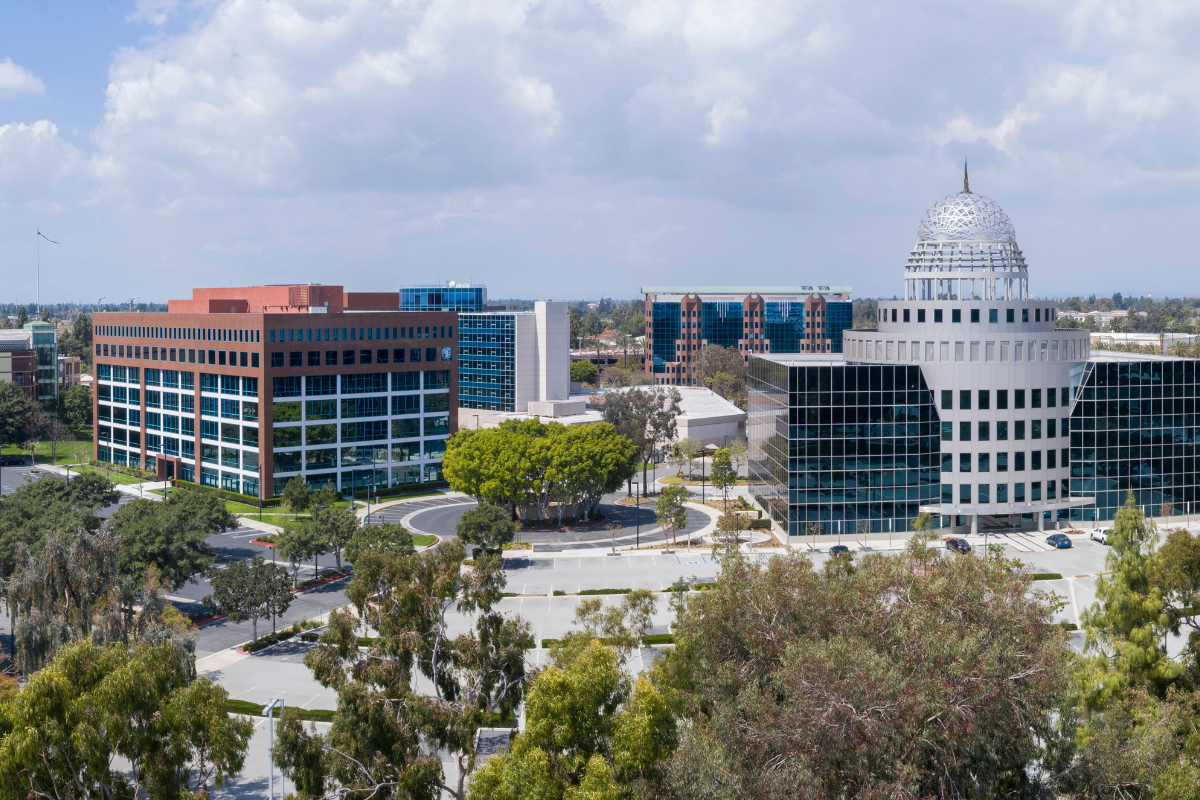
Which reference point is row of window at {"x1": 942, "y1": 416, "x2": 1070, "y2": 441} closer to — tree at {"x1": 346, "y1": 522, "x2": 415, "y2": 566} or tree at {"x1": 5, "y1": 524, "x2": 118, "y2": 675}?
tree at {"x1": 346, "y1": 522, "x2": 415, "y2": 566}

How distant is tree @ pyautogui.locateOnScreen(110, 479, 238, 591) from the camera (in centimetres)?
6444

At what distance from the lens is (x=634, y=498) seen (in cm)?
11212

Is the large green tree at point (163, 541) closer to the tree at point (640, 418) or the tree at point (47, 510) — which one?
the tree at point (47, 510)

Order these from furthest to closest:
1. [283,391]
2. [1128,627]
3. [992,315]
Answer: [283,391]
[992,315]
[1128,627]

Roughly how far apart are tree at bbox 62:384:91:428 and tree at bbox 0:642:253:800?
430ft

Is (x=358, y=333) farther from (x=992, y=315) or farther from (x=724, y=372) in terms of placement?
(x=724, y=372)

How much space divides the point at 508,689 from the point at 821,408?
175ft

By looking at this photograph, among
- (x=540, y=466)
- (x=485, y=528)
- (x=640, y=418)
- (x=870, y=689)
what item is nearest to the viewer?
(x=870, y=689)

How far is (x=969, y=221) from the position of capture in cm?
9569

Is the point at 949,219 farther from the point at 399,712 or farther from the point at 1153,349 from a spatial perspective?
the point at 1153,349

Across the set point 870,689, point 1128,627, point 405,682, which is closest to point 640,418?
point 1128,627

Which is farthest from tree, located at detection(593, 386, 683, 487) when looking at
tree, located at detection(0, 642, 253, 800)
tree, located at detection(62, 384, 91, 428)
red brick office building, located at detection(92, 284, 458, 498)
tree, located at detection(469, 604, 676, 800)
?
tree, located at detection(0, 642, 253, 800)

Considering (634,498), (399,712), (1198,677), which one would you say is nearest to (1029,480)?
(634,498)

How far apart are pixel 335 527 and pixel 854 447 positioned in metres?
A: 42.9
